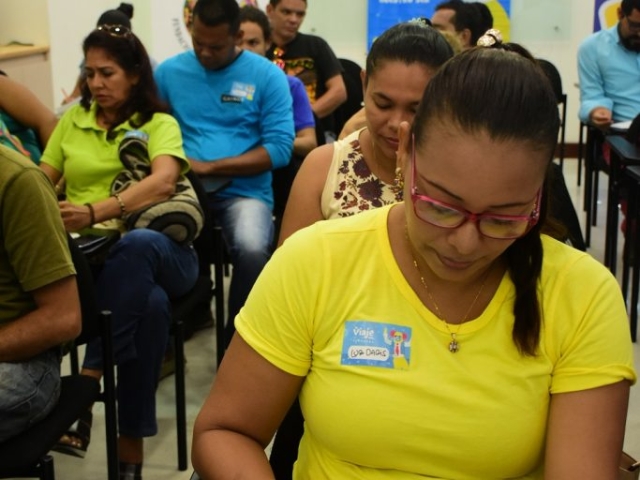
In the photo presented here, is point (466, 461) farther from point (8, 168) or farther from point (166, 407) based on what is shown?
point (166, 407)

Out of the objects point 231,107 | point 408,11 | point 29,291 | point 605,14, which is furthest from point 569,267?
point 605,14

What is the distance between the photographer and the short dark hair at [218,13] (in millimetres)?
3604

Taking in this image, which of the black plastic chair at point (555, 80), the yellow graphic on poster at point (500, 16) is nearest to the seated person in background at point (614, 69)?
the black plastic chair at point (555, 80)

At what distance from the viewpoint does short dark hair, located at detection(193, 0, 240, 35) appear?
3604 mm

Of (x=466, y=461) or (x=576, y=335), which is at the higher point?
(x=576, y=335)

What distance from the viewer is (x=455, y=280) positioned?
127 centimetres

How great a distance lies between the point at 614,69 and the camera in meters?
5.12

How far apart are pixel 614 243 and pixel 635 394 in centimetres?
107

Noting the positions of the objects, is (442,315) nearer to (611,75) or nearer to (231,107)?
(231,107)

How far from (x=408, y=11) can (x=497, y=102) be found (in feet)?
20.3

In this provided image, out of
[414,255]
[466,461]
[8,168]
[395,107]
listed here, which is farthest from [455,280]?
[8,168]

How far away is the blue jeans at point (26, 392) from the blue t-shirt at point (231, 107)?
1.72 m

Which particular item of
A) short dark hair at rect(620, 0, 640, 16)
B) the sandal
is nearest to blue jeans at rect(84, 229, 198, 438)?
the sandal

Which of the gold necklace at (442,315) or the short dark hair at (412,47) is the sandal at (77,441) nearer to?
the short dark hair at (412,47)
